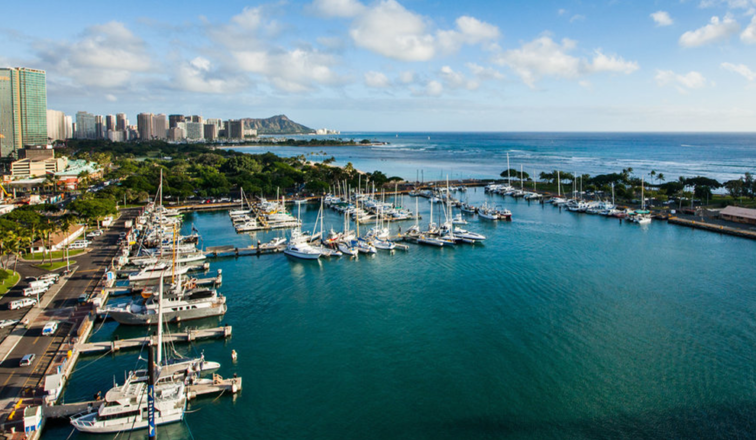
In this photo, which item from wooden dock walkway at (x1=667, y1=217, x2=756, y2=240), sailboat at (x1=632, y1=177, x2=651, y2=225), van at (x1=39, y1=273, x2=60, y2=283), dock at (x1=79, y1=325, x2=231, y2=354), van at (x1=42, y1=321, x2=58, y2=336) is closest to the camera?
dock at (x1=79, y1=325, x2=231, y2=354)

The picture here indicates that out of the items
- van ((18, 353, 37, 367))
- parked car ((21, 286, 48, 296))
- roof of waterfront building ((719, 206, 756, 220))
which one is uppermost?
roof of waterfront building ((719, 206, 756, 220))

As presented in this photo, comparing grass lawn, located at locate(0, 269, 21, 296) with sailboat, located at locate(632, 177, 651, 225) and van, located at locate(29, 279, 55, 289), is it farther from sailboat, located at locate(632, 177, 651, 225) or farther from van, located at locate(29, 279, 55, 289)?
sailboat, located at locate(632, 177, 651, 225)

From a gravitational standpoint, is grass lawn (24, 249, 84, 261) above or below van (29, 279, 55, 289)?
above

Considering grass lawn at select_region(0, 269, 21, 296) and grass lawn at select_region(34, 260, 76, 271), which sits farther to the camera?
grass lawn at select_region(34, 260, 76, 271)

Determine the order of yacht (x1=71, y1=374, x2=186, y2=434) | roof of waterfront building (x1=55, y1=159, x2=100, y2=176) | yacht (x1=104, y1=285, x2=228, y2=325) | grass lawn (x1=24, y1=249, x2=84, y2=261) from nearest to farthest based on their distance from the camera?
yacht (x1=71, y1=374, x2=186, y2=434), yacht (x1=104, y1=285, x2=228, y2=325), grass lawn (x1=24, y1=249, x2=84, y2=261), roof of waterfront building (x1=55, y1=159, x2=100, y2=176)

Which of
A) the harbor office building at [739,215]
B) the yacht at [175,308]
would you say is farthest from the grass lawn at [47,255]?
the harbor office building at [739,215]

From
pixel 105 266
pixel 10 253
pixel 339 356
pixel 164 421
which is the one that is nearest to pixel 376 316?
pixel 339 356

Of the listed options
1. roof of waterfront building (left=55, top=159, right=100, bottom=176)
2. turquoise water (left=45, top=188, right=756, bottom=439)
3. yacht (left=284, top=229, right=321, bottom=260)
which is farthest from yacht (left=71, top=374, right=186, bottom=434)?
roof of waterfront building (left=55, top=159, right=100, bottom=176)
